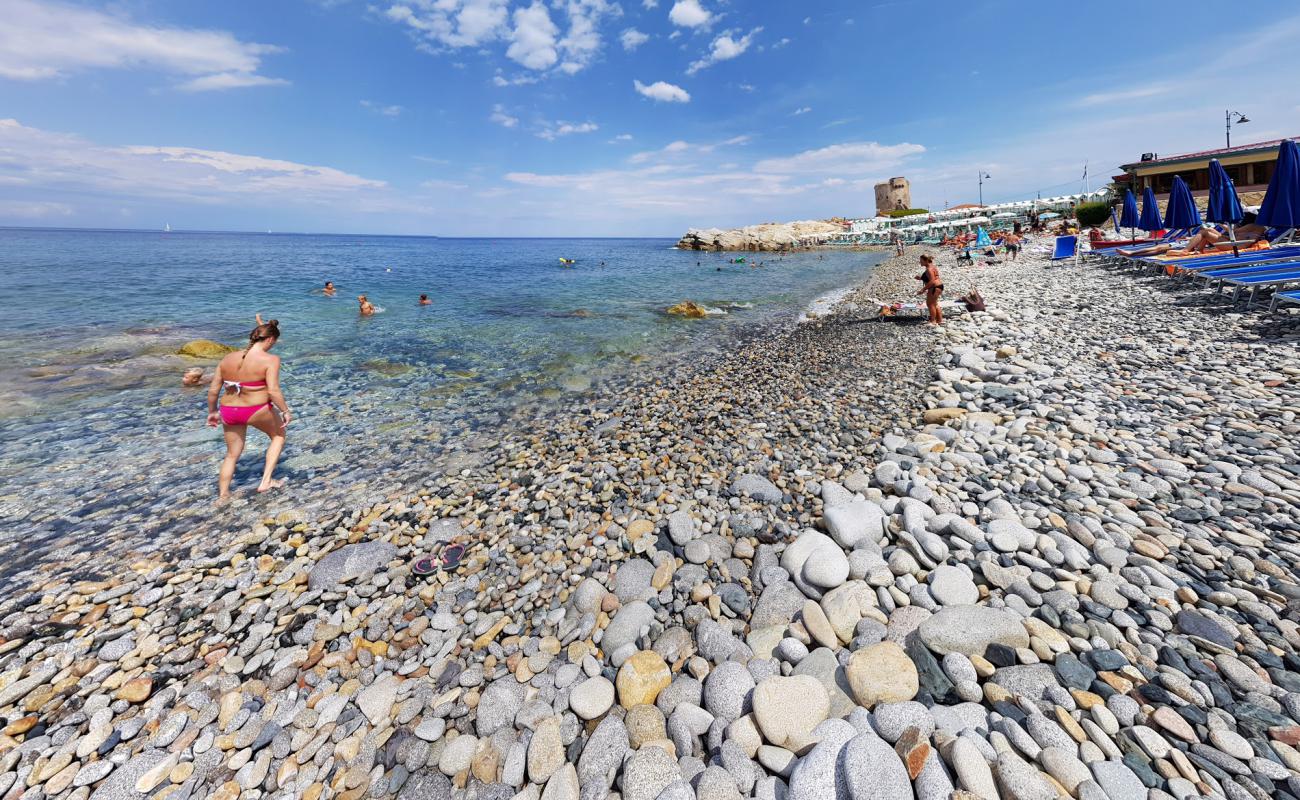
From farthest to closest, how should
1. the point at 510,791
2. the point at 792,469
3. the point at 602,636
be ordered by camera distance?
the point at 792,469
the point at 602,636
the point at 510,791

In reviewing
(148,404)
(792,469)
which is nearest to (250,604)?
(792,469)

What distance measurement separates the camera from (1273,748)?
226 centimetres

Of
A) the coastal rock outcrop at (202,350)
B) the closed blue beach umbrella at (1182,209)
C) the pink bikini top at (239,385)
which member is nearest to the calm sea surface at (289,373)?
the coastal rock outcrop at (202,350)

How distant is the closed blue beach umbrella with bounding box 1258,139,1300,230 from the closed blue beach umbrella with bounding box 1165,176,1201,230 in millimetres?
9910

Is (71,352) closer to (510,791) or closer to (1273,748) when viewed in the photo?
(510,791)

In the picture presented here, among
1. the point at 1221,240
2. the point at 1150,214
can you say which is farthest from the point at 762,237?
the point at 1221,240

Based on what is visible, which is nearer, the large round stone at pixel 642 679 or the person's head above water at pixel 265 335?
the large round stone at pixel 642 679

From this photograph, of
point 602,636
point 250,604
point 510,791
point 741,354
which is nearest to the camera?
point 510,791

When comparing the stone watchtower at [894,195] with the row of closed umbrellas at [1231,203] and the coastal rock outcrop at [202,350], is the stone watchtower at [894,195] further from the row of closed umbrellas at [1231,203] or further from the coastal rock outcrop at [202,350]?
the coastal rock outcrop at [202,350]

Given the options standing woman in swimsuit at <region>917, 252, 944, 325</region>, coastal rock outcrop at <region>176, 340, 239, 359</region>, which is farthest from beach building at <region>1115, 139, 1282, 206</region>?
coastal rock outcrop at <region>176, 340, 239, 359</region>

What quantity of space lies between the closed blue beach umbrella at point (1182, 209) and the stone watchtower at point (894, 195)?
9952 cm

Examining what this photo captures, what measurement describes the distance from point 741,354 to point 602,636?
420 inches

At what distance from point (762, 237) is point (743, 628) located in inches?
3555

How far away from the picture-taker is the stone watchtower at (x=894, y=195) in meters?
109
